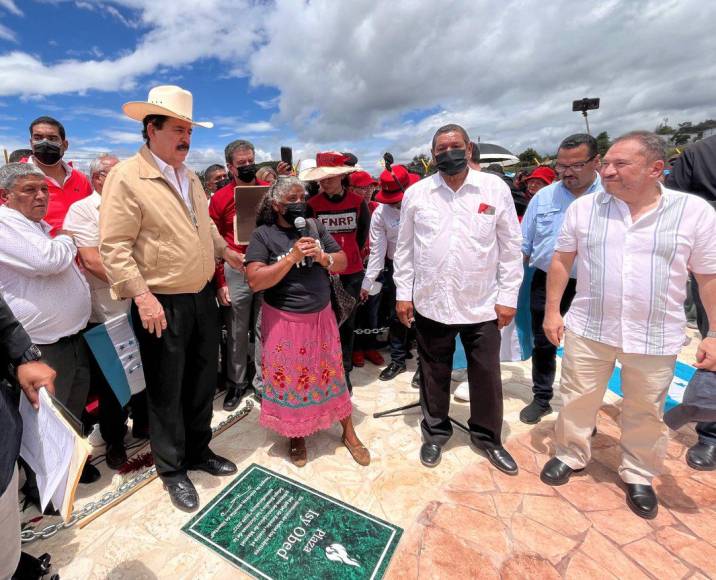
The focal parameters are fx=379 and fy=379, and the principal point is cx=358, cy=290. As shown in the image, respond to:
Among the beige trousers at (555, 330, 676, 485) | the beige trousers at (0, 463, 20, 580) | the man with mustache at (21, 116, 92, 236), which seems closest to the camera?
the beige trousers at (0, 463, 20, 580)

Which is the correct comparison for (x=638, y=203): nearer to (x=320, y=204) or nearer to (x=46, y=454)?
(x=320, y=204)

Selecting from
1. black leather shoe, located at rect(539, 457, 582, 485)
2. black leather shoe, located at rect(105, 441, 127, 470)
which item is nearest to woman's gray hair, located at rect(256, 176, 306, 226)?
black leather shoe, located at rect(105, 441, 127, 470)

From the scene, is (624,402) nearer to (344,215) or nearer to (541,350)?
(541,350)

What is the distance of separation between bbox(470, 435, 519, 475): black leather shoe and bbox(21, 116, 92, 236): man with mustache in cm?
372

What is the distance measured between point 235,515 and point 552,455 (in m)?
2.41

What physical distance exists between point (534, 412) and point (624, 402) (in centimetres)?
107

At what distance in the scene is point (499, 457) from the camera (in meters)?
2.87

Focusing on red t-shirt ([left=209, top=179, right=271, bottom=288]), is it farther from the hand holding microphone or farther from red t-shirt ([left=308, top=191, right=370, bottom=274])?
the hand holding microphone

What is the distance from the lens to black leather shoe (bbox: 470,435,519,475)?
2.81 metres

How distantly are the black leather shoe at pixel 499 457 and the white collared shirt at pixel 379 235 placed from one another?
1745mm

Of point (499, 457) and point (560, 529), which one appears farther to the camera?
point (499, 457)

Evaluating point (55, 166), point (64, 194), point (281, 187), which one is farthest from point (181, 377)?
point (55, 166)

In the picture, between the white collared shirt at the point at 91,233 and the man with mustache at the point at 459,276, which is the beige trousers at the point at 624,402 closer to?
the man with mustache at the point at 459,276

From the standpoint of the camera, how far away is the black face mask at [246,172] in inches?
146
